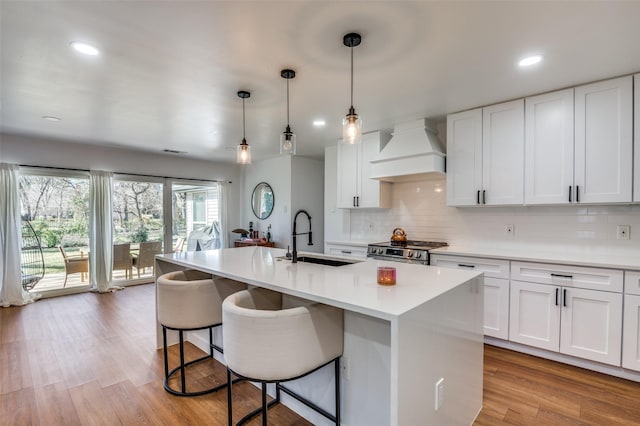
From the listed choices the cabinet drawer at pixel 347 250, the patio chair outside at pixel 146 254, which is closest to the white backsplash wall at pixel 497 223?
the cabinet drawer at pixel 347 250

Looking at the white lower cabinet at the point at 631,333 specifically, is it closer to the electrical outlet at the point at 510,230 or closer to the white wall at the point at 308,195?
the electrical outlet at the point at 510,230

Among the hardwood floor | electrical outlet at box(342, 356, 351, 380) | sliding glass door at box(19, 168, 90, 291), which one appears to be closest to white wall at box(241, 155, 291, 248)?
sliding glass door at box(19, 168, 90, 291)

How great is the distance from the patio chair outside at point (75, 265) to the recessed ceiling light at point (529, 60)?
6.20 metres

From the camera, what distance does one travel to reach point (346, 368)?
1741 millimetres

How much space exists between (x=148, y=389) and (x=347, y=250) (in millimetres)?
2675

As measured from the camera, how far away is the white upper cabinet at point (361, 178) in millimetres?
4117

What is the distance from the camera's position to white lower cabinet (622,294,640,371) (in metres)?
2.27

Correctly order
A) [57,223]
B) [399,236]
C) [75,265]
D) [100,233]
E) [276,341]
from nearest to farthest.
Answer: [276,341], [399,236], [57,223], [75,265], [100,233]

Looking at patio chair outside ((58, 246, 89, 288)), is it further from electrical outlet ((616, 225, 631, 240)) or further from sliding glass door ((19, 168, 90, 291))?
electrical outlet ((616, 225, 631, 240))

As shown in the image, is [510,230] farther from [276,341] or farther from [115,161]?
[115,161]

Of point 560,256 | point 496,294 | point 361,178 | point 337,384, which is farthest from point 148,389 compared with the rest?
point 560,256

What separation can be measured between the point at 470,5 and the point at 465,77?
940mm

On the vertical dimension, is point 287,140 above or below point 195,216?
above

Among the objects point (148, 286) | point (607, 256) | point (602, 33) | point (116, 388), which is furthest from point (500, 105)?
point (148, 286)
